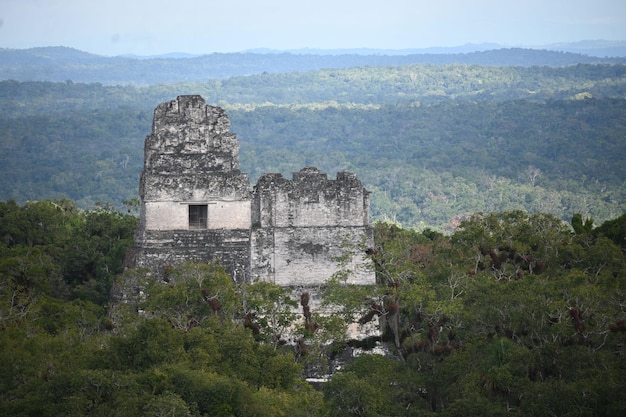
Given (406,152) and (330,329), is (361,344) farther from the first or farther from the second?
(406,152)

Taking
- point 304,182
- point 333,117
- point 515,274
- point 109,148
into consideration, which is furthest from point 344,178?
point 333,117

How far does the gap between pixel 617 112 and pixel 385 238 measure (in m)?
121

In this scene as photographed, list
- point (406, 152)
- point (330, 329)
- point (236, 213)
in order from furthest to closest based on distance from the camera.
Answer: point (406, 152) < point (236, 213) < point (330, 329)

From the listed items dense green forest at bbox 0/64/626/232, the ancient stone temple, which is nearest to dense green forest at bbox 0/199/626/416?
the ancient stone temple

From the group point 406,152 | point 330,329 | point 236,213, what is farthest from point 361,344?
point 406,152

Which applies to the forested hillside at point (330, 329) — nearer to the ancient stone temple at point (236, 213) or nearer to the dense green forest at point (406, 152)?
the ancient stone temple at point (236, 213)

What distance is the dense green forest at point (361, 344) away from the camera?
21.0 metres

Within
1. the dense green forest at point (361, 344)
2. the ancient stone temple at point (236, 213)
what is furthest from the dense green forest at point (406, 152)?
the ancient stone temple at point (236, 213)

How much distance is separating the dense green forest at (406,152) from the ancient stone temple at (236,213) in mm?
57347

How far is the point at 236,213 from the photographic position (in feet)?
93.2

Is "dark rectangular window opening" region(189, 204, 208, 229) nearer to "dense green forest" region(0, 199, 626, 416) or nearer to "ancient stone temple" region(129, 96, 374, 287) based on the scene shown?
"ancient stone temple" region(129, 96, 374, 287)

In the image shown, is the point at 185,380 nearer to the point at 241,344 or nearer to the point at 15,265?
the point at 241,344

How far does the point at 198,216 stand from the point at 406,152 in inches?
4690

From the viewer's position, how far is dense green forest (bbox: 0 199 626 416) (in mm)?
21031
